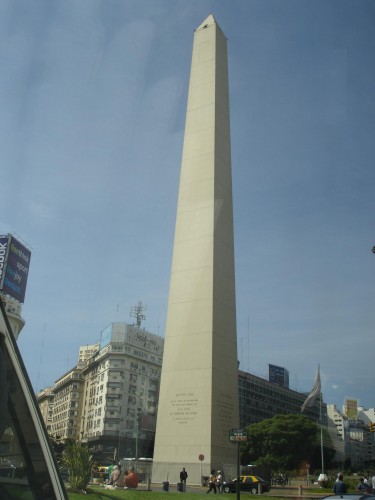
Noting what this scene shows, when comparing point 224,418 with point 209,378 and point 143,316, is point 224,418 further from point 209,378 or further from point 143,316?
point 143,316

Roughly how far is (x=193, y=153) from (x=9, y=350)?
27842 millimetres

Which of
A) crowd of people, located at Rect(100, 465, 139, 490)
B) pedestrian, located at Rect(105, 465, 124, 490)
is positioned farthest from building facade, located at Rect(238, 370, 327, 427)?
crowd of people, located at Rect(100, 465, 139, 490)

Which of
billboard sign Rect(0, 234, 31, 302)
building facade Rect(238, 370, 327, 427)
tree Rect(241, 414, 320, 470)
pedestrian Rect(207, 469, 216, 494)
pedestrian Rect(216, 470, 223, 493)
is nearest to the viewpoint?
pedestrian Rect(207, 469, 216, 494)

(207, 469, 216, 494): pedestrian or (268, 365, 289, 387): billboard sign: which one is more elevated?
(268, 365, 289, 387): billboard sign

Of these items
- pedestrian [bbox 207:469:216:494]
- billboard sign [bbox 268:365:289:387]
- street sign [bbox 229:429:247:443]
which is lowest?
pedestrian [bbox 207:469:216:494]

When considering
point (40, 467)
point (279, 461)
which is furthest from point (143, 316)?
point (40, 467)

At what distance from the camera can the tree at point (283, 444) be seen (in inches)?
2314

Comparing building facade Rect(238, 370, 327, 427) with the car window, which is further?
building facade Rect(238, 370, 327, 427)

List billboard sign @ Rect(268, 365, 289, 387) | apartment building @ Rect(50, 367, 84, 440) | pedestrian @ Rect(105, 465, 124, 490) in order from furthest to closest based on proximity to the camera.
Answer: billboard sign @ Rect(268, 365, 289, 387), apartment building @ Rect(50, 367, 84, 440), pedestrian @ Rect(105, 465, 124, 490)

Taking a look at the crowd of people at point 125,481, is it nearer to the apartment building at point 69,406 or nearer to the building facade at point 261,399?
the building facade at point 261,399

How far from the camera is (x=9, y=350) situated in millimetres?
2686

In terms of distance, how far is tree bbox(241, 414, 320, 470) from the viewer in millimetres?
58781

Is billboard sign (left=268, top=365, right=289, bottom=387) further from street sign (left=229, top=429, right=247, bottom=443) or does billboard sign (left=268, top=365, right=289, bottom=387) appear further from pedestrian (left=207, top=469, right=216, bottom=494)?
street sign (left=229, top=429, right=247, bottom=443)

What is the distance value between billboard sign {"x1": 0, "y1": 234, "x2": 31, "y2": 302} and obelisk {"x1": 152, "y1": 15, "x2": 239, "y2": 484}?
28.9m
